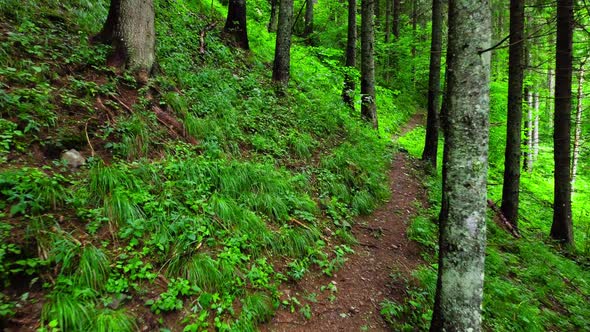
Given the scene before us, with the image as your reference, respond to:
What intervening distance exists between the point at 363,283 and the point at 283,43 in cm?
671

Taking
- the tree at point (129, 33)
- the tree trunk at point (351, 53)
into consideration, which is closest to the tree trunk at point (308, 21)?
the tree trunk at point (351, 53)

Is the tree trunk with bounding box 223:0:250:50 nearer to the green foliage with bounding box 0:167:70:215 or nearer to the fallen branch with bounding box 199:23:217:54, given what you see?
the fallen branch with bounding box 199:23:217:54

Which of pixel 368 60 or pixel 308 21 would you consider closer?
pixel 368 60

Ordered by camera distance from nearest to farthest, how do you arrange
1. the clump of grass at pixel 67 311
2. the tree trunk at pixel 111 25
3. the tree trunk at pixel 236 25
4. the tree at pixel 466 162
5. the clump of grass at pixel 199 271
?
the clump of grass at pixel 67 311 < the tree at pixel 466 162 < the clump of grass at pixel 199 271 < the tree trunk at pixel 111 25 < the tree trunk at pixel 236 25

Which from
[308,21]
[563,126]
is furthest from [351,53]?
[308,21]

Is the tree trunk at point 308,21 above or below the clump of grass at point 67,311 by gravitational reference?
above

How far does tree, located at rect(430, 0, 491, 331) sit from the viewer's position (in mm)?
3100

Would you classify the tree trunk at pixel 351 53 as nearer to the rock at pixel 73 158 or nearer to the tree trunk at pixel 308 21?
the tree trunk at pixel 308 21

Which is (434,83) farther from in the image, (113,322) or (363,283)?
(113,322)

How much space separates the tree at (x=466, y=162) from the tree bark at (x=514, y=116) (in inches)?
210

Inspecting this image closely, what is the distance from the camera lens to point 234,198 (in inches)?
190

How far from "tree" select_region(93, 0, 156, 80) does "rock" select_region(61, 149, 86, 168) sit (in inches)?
86.7

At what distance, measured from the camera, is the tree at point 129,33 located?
5.61 m

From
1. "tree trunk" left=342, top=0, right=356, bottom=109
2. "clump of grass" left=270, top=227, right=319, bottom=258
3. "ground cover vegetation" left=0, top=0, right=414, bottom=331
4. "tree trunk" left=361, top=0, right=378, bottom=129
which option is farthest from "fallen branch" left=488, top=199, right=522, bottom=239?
"clump of grass" left=270, top=227, right=319, bottom=258
